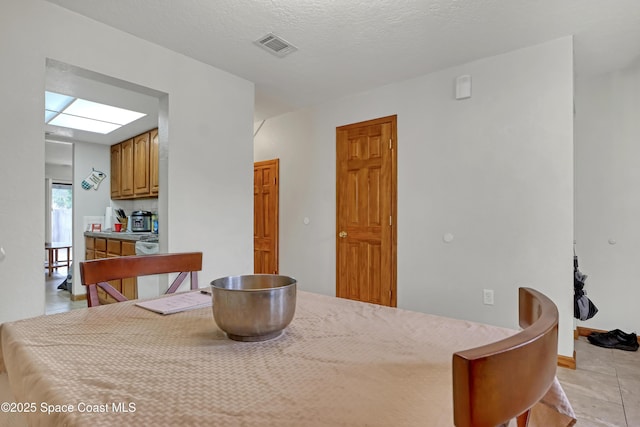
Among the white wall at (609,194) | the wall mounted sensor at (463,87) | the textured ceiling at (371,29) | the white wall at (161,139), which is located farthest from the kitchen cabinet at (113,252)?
the white wall at (609,194)

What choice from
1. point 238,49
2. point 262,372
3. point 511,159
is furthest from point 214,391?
point 511,159

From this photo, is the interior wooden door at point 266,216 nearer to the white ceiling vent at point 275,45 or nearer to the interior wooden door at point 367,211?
the interior wooden door at point 367,211

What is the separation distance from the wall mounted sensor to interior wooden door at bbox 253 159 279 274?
2417 mm

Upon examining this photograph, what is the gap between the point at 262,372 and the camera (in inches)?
26.1

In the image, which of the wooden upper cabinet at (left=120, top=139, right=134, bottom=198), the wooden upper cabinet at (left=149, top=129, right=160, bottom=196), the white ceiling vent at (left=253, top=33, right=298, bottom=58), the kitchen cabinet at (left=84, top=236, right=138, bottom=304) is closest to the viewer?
the white ceiling vent at (left=253, top=33, right=298, bottom=58)

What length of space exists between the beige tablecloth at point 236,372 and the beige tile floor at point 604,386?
1.67 m

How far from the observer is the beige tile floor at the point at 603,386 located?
6.10 feet

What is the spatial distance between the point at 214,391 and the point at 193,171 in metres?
2.51

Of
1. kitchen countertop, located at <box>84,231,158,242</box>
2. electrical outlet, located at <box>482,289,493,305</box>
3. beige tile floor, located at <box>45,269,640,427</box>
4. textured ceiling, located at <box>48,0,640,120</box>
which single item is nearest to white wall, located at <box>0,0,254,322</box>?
textured ceiling, located at <box>48,0,640,120</box>

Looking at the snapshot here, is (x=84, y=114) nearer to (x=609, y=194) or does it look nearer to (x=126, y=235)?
(x=126, y=235)

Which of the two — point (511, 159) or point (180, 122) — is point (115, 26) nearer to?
point (180, 122)

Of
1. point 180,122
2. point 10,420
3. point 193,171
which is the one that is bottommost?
point 10,420

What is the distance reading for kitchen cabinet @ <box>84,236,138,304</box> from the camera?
12.1 feet

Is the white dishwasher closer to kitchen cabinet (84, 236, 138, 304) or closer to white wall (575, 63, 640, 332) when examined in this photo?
kitchen cabinet (84, 236, 138, 304)
